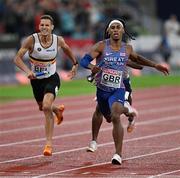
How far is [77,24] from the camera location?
35094 millimetres

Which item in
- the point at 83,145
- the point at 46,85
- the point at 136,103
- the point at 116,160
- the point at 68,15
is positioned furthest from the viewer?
the point at 68,15

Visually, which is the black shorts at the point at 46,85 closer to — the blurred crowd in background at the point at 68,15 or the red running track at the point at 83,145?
the red running track at the point at 83,145

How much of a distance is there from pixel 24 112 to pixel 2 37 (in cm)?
1144

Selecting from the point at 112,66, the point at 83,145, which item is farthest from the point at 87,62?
the point at 83,145

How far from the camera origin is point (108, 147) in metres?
14.0

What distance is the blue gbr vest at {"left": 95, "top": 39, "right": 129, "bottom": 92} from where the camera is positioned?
12281 millimetres

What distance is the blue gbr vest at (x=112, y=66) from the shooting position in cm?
1228

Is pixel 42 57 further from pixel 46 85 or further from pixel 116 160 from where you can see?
pixel 116 160

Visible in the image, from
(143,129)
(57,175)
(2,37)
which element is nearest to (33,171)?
(57,175)

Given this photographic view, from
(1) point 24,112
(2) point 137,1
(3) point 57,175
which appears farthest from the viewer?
(2) point 137,1

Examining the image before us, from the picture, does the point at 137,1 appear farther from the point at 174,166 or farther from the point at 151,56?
the point at 174,166

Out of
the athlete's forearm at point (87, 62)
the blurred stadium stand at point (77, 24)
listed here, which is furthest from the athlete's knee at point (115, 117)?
the blurred stadium stand at point (77, 24)

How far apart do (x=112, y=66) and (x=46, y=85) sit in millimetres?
1354

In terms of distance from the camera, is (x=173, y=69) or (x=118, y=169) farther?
(x=173, y=69)
